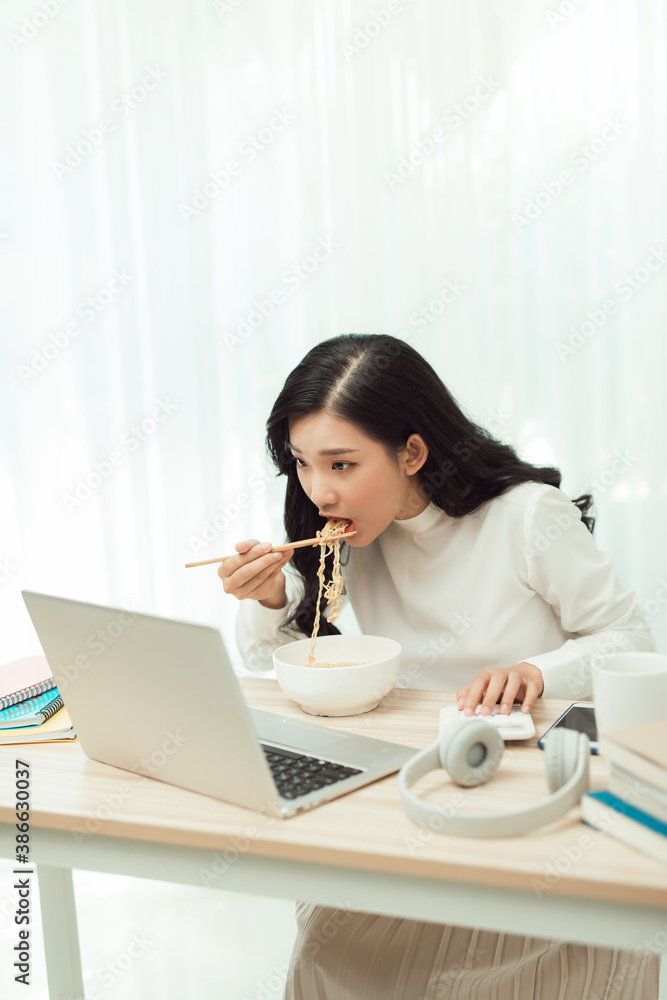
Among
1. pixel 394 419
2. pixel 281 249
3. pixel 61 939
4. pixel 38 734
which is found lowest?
pixel 61 939

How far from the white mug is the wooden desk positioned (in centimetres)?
7

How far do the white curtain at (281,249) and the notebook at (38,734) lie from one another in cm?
190

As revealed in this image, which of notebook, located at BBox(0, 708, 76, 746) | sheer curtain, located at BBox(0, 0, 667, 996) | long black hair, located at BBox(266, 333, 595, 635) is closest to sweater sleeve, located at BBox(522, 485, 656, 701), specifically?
long black hair, located at BBox(266, 333, 595, 635)

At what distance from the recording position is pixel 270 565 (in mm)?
1545

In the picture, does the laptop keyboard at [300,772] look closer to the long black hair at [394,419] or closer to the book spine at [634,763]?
the book spine at [634,763]

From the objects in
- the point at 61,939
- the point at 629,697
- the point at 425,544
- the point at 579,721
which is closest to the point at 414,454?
the point at 425,544

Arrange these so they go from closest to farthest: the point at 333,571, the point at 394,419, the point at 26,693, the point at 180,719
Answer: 1. the point at 180,719
2. the point at 26,693
3. the point at 394,419
4. the point at 333,571

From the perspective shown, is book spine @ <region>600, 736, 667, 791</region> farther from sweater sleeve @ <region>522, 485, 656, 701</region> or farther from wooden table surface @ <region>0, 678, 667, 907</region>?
sweater sleeve @ <region>522, 485, 656, 701</region>

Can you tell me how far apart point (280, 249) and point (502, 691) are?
7.00ft

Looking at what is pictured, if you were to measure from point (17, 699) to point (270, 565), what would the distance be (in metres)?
0.49

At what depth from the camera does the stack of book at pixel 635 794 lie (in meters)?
0.79

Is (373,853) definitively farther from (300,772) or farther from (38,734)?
(38,734)

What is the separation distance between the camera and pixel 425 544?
179 centimetres

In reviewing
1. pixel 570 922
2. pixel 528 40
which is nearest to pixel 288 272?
pixel 528 40
